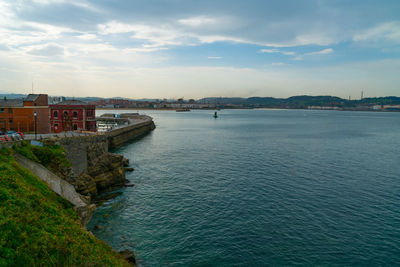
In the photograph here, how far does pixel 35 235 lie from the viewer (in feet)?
39.9

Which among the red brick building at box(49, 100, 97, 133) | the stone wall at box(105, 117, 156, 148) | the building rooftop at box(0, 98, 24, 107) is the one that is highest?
the building rooftop at box(0, 98, 24, 107)

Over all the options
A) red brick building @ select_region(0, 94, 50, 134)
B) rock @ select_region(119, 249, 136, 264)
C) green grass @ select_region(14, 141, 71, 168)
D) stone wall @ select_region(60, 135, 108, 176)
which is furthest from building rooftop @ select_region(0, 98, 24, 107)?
rock @ select_region(119, 249, 136, 264)

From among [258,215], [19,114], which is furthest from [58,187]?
[19,114]

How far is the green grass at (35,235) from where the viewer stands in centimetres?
1077

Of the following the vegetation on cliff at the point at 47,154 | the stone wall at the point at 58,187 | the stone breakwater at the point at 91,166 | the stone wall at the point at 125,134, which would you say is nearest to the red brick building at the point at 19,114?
the stone wall at the point at 125,134

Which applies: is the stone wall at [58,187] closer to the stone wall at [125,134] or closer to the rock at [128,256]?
the rock at [128,256]

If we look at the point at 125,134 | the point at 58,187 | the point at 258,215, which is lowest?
the point at 258,215

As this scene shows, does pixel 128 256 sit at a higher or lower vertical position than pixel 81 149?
lower

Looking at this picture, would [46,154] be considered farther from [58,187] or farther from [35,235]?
[35,235]

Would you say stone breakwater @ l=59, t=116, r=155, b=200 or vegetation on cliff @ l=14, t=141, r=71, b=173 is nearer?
vegetation on cliff @ l=14, t=141, r=71, b=173

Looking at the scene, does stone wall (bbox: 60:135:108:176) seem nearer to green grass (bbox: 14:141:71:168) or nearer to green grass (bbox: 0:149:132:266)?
green grass (bbox: 14:141:71:168)

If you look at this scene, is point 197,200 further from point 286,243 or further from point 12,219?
point 12,219

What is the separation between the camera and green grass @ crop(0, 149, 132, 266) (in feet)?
35.3

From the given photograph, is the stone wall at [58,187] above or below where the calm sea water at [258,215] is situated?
above
